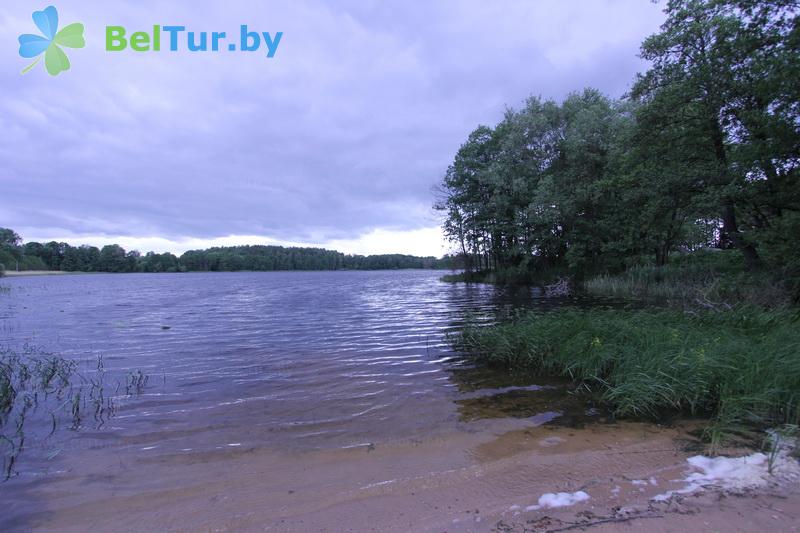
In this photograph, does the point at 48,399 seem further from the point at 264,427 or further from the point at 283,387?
the point at 264,427

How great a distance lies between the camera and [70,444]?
17.6 feet

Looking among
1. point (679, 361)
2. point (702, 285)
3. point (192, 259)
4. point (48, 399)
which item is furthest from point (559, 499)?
point (192, 259)

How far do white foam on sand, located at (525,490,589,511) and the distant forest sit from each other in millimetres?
99836

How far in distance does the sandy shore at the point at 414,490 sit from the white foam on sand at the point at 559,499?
0.05m

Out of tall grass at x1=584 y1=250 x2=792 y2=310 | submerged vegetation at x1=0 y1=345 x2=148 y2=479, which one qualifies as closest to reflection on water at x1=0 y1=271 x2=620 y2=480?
submerged vegetation at x1=0 y1=345 x2=148 y2=479

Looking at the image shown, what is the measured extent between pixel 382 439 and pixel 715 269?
2168cm

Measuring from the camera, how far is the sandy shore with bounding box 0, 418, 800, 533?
314cm

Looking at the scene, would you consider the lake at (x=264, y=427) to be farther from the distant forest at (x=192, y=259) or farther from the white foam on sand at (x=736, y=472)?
the distant forest at (x=192, y=259)

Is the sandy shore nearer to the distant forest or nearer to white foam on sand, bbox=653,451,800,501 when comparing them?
white foam on sand, bbox=653,451,800,501

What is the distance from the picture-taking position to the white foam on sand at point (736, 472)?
341 centimetres

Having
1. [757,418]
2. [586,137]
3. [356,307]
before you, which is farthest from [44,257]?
[757,418]

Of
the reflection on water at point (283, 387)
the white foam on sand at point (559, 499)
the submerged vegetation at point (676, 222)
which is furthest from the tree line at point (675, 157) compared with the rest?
the white foam on sand at point (559, 499)

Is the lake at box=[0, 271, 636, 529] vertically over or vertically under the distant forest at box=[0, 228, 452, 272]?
under

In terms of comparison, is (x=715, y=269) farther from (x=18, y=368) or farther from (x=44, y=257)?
(x=44, y=257)
